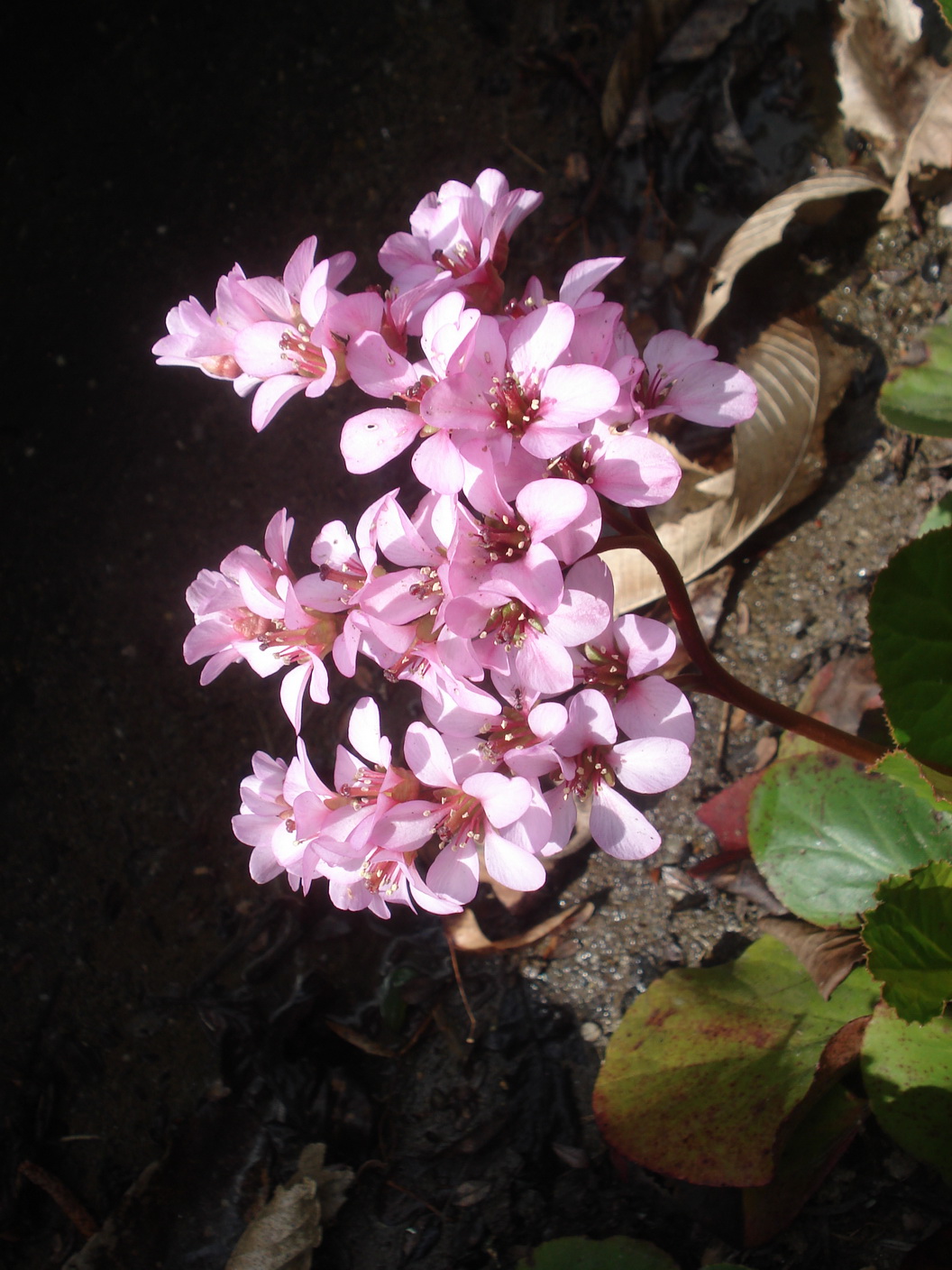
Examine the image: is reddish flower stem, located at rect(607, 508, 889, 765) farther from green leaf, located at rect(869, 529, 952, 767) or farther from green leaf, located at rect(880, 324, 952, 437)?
green leaf, located at rect(880, 324, 952, 437)

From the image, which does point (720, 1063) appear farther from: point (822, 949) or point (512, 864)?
point (512, 864)

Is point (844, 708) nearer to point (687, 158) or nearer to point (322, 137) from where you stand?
point (687, 158)

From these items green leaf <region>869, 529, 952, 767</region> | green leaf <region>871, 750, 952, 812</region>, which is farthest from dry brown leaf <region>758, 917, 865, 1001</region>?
green leaf <region>869, 529, 952, 767</region>

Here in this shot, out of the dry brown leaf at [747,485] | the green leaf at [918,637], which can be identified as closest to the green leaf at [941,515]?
the dry brown leaf at [747,485]

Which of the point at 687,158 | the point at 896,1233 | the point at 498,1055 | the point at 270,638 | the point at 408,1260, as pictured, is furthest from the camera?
the point at 687,158

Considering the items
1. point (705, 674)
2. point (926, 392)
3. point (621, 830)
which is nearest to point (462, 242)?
point (705, 674)

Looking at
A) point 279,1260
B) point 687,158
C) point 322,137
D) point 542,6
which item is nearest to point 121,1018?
point 279,1260
